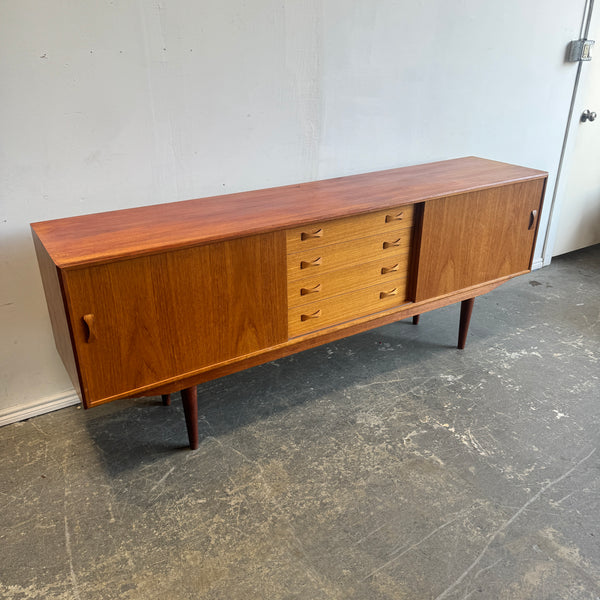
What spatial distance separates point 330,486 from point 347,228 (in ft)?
2.74

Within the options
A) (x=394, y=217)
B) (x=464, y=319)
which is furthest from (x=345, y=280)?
(x=464, y=319)

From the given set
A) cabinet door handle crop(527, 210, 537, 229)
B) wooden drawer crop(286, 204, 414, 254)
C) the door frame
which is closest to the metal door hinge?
the door frame

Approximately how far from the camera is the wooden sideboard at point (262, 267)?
60.8 inches

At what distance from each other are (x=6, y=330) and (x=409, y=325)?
1.74 meters

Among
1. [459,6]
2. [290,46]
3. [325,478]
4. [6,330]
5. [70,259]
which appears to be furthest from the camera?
[459,6]

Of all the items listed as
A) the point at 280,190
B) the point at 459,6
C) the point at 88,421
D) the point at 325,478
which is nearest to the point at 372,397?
the point at 325,478

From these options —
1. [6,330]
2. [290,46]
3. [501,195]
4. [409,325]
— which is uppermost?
[290,46]

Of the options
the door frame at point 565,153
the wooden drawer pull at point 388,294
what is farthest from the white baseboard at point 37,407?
the door frame at point 565,153

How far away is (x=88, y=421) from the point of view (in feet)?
6.73

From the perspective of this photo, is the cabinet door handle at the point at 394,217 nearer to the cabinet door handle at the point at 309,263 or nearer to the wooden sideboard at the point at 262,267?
the wooden sideboard at the point at 262,267

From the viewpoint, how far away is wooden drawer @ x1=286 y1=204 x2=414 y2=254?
71.0 inches

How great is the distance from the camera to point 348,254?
76.5 inches

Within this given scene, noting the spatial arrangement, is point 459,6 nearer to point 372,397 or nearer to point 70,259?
point 372,397

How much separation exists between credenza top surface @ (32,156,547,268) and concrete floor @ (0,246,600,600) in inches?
29.2
